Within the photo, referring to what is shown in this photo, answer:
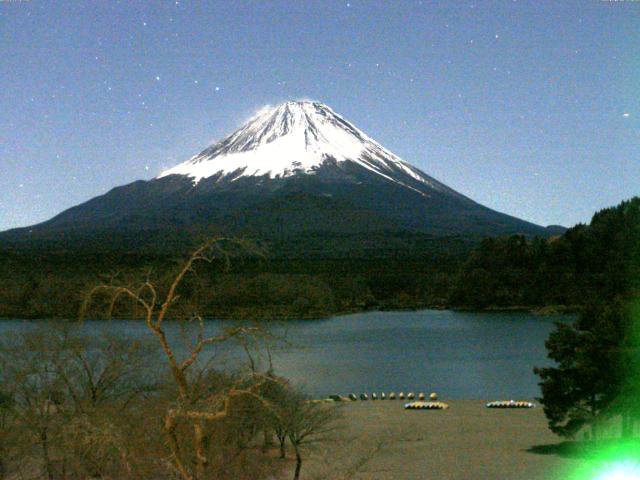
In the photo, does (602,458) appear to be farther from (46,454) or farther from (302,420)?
(46,454)

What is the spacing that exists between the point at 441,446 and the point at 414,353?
27.1 meters

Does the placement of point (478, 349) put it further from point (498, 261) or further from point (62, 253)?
point (62, 253)

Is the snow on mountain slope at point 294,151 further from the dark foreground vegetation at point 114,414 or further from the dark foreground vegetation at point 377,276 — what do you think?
the dark foreground vegetation at point 114,414

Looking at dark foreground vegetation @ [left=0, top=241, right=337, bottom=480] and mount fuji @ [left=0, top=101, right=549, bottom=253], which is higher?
mount fuji @ [left=0, top=101, right=549, bottom=253]

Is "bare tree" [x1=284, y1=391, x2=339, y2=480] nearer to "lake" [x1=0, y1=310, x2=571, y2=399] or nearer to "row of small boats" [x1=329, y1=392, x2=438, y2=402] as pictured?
"lake" [x1=0, y1=310, x2=571, y2=399]

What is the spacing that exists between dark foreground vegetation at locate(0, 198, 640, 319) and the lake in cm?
292

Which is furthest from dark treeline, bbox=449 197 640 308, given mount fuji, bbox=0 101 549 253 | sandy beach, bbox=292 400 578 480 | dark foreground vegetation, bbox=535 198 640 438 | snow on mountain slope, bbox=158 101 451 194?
dark foreground vegetation, bbox=535 198 640 438

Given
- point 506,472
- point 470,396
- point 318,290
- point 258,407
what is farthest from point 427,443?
point 318,290

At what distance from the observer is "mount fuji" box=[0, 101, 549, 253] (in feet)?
308

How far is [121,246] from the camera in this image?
255 feet

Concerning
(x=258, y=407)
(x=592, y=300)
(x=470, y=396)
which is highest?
(x=592, y=300)

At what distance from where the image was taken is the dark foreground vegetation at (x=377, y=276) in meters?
65.9

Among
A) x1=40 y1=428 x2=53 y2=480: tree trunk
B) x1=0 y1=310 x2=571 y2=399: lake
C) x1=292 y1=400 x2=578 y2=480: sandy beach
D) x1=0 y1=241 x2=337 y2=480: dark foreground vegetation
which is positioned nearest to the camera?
x1=0 y1=241 x2=337 y2=480: dark foreground vegetation

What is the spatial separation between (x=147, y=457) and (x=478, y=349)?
4123cm
